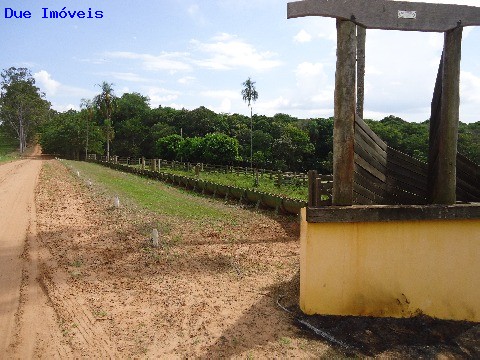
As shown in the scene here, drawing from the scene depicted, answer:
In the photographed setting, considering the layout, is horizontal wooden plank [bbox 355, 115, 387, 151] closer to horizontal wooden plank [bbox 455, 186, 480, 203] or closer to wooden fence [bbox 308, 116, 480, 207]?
wooden fence [bbox 308, 116, 480, 207]

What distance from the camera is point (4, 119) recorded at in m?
67.6

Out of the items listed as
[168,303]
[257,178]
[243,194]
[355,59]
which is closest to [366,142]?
[355,59]

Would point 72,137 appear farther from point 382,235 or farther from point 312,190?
point 382,235

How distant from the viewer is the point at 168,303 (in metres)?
6.58

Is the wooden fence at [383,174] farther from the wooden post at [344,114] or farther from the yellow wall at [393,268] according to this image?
the yellow wall at [393,268]

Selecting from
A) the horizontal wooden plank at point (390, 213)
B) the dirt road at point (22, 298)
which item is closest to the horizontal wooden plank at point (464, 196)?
the horizontal wooden plank at point (390, 213)

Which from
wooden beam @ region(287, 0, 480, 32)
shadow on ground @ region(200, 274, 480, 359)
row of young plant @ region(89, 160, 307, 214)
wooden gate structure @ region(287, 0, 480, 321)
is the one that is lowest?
shadow on ground @ region(200, 274, 480, 359)

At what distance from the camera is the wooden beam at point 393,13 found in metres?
5.54

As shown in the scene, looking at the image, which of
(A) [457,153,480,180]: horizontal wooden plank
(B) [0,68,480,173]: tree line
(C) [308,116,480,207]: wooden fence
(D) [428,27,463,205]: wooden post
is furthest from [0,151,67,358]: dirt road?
(B) [0,68,480,173]: tree line

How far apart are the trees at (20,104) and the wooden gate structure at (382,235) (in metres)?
69.0

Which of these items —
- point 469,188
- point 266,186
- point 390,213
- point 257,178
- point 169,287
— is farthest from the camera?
point 257,178

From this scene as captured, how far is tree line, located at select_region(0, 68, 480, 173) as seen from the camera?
45906mm

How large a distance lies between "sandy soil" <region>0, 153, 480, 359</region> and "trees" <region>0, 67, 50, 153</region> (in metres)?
61.3

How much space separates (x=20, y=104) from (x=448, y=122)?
71065 millimetres
